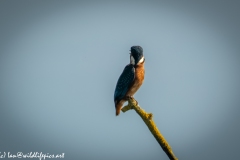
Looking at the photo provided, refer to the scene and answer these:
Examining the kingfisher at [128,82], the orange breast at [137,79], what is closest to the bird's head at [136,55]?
the kingfisher at [128,82]

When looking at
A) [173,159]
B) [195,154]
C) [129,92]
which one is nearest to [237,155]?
[195,154]

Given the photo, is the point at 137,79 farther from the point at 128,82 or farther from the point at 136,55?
the point at 136,55

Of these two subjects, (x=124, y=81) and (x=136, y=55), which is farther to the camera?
(x=124, y=81)

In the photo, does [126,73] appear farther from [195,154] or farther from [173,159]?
[195,154]

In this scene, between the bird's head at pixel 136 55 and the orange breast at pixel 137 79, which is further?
the orange breast at pixel 137 79

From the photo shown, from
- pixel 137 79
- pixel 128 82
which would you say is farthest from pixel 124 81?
pixel 137 79

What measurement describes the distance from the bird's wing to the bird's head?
29cm

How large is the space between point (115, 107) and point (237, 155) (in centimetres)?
5877

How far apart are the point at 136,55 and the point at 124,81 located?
970mm

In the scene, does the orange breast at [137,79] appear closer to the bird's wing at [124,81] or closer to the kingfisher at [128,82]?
the kingfisher at [128,82]

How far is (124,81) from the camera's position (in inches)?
610

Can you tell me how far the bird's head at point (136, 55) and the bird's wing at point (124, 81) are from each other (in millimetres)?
288

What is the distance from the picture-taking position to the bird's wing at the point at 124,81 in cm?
1542

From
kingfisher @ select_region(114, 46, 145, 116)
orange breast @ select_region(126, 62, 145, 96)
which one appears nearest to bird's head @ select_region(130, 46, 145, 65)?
kingfisher @ select_region(114, 46, 145, 116)
